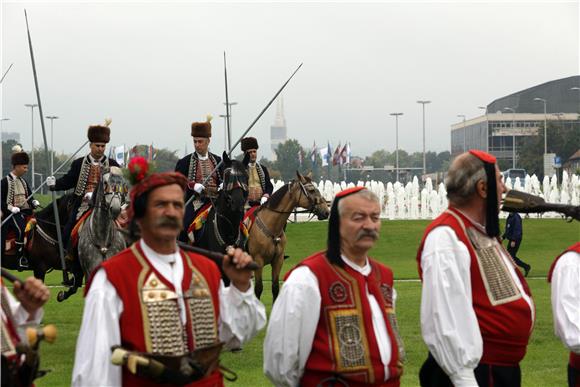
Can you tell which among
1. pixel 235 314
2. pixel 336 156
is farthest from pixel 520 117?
pixel 235 314

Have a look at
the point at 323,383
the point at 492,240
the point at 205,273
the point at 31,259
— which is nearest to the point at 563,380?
the point at 492,240

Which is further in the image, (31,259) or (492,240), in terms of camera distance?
(31,259)

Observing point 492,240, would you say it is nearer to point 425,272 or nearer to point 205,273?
point 425,272

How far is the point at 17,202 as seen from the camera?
57.2 ft

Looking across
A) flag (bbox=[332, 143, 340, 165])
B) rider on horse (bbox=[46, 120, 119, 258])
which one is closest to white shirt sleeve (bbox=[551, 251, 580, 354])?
rider on horse (bbox=[46, 120, 119, 258])

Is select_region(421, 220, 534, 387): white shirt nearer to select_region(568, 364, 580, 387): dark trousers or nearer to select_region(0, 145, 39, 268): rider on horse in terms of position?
select_region(568, 364, 580, 387): dark trousers

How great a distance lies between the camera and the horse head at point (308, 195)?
16688mm

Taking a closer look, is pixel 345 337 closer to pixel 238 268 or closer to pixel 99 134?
pixel 238 268

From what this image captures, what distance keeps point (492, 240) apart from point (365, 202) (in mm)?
848

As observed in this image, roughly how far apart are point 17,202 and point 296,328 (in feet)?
41.0

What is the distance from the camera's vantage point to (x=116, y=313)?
4.99 meters

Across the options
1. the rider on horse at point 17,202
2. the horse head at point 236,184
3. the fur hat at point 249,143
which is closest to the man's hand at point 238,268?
the horse head at point 236,184

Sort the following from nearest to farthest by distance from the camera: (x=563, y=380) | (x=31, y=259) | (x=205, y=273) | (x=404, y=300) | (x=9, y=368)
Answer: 1. (x=9, y=368)
2. (x=205, y=273)
3. (x=563, y=380)
4. (x=31, y=259)
5. (x=404, y=300)

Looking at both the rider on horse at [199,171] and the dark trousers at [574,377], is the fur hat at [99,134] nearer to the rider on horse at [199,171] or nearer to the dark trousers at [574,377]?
the rider on horse at [199,171]
